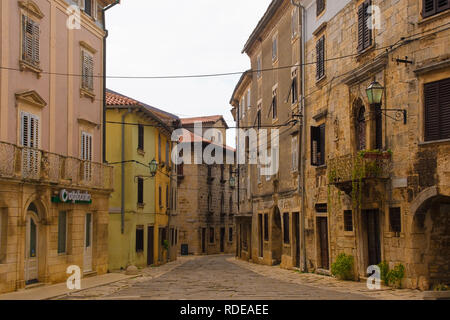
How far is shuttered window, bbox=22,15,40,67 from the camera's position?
19.1m

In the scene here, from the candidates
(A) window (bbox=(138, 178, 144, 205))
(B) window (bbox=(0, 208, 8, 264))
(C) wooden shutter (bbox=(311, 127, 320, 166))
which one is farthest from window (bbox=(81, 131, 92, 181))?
(C) wooden shutter (bbox=(311, 127, 320, 166))

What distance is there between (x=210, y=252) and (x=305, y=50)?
1569 inches

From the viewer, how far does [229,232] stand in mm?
67812

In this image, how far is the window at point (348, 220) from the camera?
2073 cm

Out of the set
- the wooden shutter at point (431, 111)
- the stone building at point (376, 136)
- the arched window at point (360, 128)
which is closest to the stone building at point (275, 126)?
the stone building at point (376, 136)

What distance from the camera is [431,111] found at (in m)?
16.0

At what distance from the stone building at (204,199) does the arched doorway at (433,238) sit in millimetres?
39960

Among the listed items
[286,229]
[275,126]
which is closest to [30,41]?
[275,126]

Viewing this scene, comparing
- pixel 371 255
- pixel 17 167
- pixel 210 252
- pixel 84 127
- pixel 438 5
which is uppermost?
pixel 438 5

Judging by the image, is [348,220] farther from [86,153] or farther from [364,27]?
[86,153]

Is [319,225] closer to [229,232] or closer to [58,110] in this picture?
[58,110]

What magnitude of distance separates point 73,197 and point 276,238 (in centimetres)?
1464
